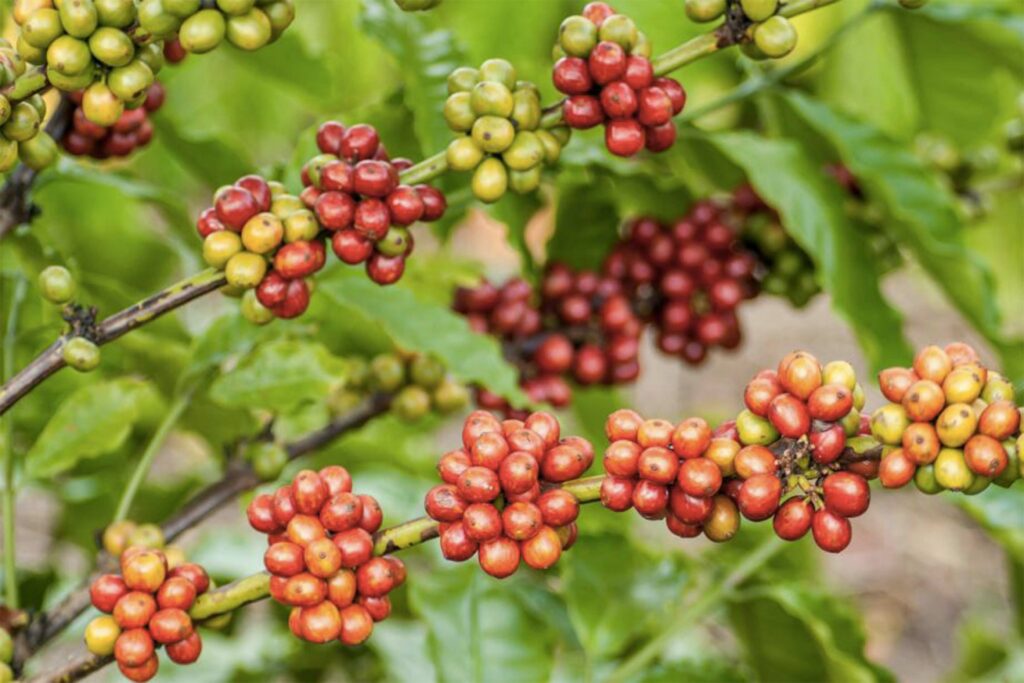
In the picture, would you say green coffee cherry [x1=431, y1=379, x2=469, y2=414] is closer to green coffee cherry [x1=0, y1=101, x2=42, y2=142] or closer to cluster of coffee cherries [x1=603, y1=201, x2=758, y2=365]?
cluster of coffee cherries [x1=603, y1=201, x2=758, y2=365]

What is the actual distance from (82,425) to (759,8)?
1.94 feet

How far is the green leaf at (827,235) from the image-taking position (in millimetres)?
1114

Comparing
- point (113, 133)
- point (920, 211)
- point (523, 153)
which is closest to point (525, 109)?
point (523, 153)

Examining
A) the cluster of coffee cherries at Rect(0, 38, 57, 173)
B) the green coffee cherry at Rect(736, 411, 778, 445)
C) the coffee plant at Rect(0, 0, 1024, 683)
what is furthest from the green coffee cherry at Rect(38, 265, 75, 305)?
the green coffee cherry at Rect(736, 411, 778, 445)

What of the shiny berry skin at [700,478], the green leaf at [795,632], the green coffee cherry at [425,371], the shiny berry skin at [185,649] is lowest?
the green leaf at [795,632]

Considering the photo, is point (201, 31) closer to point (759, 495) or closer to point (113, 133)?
point (113, 133)

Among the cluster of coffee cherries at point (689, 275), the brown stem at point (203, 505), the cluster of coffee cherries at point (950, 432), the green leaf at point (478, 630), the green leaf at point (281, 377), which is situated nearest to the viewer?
the cluster of coffee cherries at point (950, 432)

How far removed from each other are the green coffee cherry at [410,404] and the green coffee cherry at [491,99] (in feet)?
1.46

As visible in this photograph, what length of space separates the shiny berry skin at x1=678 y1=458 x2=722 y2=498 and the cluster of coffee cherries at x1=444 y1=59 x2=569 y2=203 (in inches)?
8.9

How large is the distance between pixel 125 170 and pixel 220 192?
496 millimetres

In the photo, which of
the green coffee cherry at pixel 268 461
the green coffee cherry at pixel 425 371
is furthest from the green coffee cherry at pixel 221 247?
the green coffee cherry at pixel 425 371

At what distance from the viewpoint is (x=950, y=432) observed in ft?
1.92

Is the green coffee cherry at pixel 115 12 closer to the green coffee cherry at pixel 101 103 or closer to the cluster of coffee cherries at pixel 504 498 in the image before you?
the green coffee cherry at pixel 101 103

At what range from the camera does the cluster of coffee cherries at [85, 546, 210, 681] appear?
2.24ft
